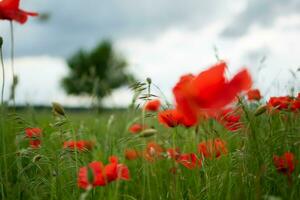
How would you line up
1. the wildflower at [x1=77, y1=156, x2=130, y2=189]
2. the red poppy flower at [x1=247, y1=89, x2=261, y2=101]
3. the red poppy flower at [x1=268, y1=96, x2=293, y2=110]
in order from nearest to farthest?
the wildflower at [x1=77, y1=156, x2=130, y2=189], the red poppy flower at [x1=268, y1=96, x2=293, y2=110], the red poppy flower at [x1=247, y1=89, x2=261, y2=101]

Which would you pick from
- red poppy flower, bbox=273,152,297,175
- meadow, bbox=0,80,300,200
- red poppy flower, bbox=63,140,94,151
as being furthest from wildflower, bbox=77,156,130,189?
red poppy flower, bbox=273,152,297,175

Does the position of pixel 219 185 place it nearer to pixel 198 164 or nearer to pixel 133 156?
pixel 198 164

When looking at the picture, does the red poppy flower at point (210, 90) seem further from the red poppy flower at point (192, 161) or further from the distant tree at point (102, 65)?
the distant tree at point (102, 65)

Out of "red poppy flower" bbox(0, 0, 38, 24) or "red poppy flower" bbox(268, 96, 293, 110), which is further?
"red poppy flower" bbox(268, 96, 293, 110)

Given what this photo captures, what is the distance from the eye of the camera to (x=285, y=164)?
1.66 m

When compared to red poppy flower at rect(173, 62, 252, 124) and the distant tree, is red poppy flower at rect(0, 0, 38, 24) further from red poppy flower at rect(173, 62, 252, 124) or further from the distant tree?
the distant tree

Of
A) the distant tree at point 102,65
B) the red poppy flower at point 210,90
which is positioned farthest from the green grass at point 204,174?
the distant tree at point 102,65

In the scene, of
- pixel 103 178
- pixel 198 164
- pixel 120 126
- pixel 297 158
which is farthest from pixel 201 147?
pixel 120 126

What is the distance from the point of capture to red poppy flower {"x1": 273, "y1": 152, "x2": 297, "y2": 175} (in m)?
1.66

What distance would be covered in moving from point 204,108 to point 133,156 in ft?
4.60

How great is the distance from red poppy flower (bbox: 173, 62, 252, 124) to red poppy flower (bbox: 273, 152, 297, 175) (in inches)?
28.2

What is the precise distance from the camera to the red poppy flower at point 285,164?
1.66m

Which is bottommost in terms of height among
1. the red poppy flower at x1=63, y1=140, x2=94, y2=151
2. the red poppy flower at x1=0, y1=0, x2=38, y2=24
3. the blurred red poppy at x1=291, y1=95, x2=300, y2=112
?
the red poppy flower at x1=63, y1=140, x2=94, y2=151

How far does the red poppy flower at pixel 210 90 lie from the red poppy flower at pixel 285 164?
72 cm
